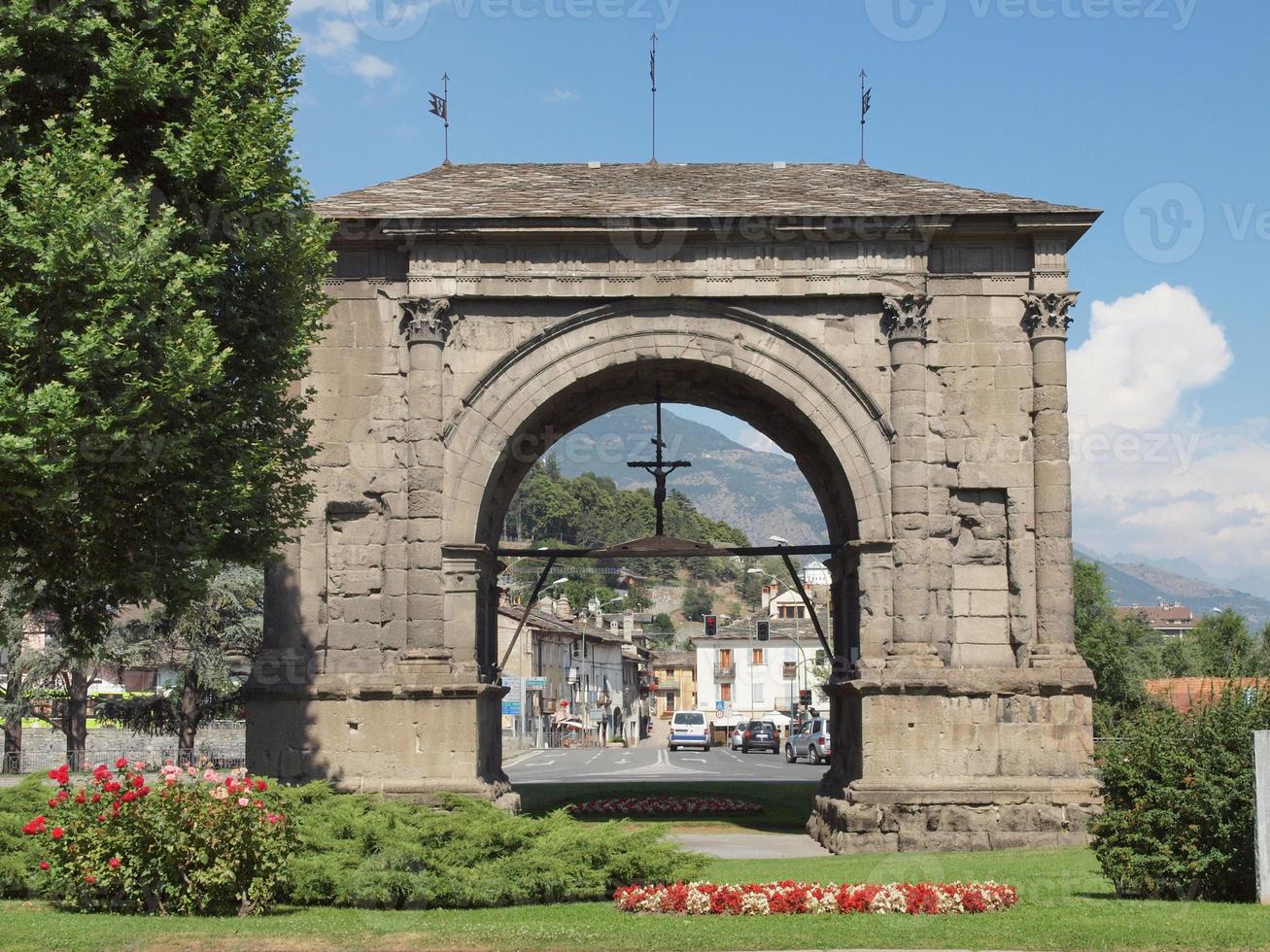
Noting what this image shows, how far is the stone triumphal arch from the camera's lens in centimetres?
1998

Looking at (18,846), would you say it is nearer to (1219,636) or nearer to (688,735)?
(688,735)

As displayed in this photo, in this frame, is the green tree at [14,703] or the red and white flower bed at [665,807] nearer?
the red and white flower bed at [665,807]

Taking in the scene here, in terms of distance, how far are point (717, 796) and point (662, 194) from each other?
1144 centimetres

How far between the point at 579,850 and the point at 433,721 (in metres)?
6.05

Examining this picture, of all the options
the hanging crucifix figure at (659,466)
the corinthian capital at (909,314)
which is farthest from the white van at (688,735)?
the corinthian capital at (909,314)

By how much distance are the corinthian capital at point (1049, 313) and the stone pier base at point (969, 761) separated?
4655mm

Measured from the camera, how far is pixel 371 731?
2006cm

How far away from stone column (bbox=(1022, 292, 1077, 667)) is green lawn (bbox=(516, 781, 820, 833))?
221 inches

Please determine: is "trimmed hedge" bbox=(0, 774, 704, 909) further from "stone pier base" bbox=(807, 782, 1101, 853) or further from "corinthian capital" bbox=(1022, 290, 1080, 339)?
"corinthian capital" bbox=(1022, 290, 1080, 339)

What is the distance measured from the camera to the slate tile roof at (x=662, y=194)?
20.8m

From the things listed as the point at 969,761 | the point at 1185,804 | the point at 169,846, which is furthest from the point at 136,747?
the point at 1185,804

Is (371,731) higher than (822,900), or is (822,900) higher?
(371,731)

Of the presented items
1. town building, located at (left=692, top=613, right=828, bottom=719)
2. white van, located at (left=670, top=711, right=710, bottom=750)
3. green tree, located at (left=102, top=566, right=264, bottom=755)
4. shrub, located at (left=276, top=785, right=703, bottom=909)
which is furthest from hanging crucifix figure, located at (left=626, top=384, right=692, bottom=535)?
town building, located at (left=692, top=613, right=828, bottom=719)

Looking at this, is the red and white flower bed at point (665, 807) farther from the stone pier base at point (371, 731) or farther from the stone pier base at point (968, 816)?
the stone pier base at point (968, 816)
